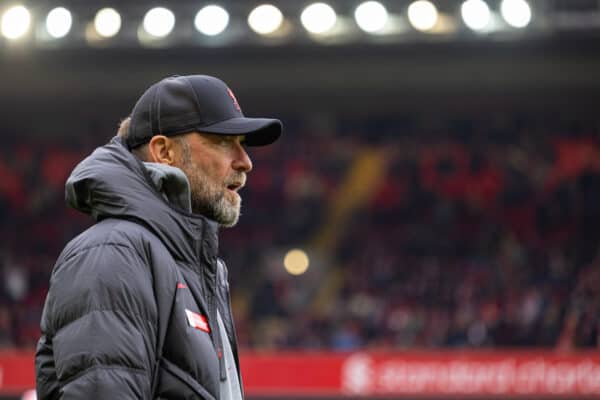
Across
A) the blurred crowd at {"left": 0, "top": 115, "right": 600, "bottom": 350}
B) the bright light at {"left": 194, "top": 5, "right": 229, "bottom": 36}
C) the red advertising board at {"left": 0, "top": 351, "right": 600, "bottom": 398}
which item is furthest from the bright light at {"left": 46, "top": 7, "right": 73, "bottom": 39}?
the blurred crowd at {"left": 0, "top": 115, "right": 600, "bottom": 350}

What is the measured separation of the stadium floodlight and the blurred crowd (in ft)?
12.5

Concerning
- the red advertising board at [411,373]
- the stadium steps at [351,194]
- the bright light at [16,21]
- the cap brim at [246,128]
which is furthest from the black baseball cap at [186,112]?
the stadium steps at [351,194]

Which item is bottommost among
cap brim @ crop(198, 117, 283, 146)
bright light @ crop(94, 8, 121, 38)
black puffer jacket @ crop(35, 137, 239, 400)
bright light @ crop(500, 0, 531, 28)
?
bright light @ crop(500, 0, 531, 28)

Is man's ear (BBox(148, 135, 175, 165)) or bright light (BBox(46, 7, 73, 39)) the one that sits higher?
man's ear (BBox(148, 135, 175, 165))

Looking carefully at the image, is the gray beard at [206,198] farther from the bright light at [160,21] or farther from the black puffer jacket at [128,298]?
the bright light at [160,21]

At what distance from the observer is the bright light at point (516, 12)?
13148 millimetres

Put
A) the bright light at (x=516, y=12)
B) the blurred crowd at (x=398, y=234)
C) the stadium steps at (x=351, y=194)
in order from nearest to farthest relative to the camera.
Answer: the bright light at (x=516, y=12) < the blurred crowd at (x=398, y=234) < the stadium steps at (x=351, y=194)

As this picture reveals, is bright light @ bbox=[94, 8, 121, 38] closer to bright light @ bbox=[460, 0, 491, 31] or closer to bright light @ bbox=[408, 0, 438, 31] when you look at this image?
bright light @ bbox=[408, 0, 438, 31]

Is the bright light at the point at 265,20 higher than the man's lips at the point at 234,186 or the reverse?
the reverse

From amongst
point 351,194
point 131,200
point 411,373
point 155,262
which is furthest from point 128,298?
point 351,194

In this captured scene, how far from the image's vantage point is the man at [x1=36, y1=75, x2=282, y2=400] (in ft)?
6.85

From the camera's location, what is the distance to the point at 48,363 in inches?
87.7

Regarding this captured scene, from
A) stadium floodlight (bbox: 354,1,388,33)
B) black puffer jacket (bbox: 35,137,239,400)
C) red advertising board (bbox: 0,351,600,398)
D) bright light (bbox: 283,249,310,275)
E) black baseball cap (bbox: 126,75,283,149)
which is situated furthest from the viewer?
bright light (bbox: 283,249,310,275)

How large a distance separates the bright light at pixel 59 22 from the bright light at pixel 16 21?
241 millimetres
